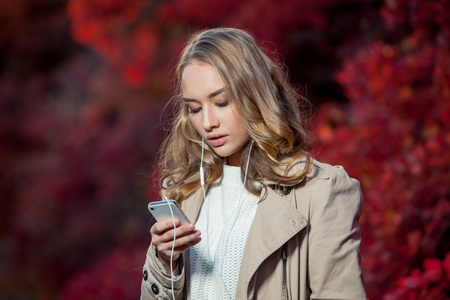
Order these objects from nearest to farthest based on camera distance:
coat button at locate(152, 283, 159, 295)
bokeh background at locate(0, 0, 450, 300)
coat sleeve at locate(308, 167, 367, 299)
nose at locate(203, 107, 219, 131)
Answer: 1. coat sleeve at locate(308, 167, 367, 299)
2. nose at locate(203, 107, 219, 131)
3. coat button at locate(152, 283, 159, 295)
4. bokeh background at locate(0, 0, 450, 300)

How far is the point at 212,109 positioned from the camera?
206 centimetres

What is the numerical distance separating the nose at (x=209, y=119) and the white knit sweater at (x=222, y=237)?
0.30m

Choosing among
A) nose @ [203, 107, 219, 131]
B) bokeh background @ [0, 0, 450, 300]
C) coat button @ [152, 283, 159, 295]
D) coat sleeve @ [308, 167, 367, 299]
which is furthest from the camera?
bokeh background @ [0, 0, 450, 300]

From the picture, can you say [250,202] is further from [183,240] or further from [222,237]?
[183,240]

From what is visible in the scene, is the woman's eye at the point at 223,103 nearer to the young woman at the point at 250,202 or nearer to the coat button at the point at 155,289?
the young woman at the point at 250,202

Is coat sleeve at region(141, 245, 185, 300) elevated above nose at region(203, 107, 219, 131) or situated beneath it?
situated beneath

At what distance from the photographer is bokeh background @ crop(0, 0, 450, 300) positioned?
3373 mm

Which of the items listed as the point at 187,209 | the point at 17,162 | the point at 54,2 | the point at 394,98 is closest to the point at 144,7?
the point at 54,2

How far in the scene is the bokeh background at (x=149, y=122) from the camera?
3.37 meters

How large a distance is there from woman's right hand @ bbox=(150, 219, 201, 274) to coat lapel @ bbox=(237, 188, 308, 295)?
21 centimetres

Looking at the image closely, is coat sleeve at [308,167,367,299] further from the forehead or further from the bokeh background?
the bokeh background

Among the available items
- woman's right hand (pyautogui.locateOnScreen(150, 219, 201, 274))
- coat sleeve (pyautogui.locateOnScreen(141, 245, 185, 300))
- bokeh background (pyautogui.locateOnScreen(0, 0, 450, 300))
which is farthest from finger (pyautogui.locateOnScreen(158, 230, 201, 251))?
bokeh background (pyautogui.locateOnScreen(0, 0, 450, 300))

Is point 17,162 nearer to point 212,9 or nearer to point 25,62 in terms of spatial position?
point 25,62

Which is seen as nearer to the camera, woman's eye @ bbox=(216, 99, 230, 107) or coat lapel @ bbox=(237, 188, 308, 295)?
coat lapel @ bbox=(237, 188, 308, 295)
